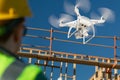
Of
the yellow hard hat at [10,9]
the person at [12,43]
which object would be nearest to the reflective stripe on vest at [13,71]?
the person at [12,43]

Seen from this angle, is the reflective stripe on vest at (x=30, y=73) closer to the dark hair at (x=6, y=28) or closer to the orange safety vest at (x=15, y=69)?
the orange safety vest at (x=15, y=69)

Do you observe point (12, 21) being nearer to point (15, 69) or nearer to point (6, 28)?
point (6, 28)

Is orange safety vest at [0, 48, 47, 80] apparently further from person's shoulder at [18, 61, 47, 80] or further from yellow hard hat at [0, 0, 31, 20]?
yellow hard hat at [0, 0, 31, 20]

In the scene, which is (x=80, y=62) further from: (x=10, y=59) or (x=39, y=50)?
(x=10, y=59)

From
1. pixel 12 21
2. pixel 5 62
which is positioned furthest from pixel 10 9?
pixel 5 62

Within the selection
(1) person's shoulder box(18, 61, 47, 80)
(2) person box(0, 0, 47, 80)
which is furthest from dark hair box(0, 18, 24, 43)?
(1) person's shoulder box(18, 61, 47, 80)

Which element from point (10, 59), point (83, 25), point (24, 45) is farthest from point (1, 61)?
point (83, 25)
